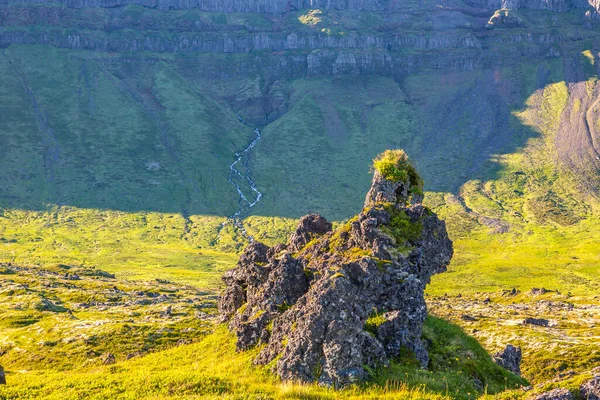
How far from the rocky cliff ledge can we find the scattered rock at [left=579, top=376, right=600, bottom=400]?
Answer: 25.1ft

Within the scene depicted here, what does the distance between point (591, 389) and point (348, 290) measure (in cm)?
1015

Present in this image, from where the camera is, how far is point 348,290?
84.0 ft

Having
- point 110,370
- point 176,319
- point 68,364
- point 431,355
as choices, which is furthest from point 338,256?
point 176,319

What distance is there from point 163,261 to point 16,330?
123 metres

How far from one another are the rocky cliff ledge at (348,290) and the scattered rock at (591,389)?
25.1 ft

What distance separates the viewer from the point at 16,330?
74.8m

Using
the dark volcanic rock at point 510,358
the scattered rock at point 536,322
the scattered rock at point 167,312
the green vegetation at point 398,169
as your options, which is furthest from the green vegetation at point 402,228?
the scattered rock at point 167,312

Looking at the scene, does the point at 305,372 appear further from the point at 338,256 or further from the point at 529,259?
the point at 529,259

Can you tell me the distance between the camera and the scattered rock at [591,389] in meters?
19.7

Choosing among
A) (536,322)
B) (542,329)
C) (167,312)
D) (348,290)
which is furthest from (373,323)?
(536,322)

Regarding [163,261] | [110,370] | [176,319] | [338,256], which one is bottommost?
[163,261]

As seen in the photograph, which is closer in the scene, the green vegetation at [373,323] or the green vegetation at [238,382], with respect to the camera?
the green vegetation at [238,382]

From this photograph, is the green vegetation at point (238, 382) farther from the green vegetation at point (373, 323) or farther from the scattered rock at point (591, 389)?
the scattered rock at point (591, 389)

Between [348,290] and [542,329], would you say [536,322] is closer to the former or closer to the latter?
[542,329]
